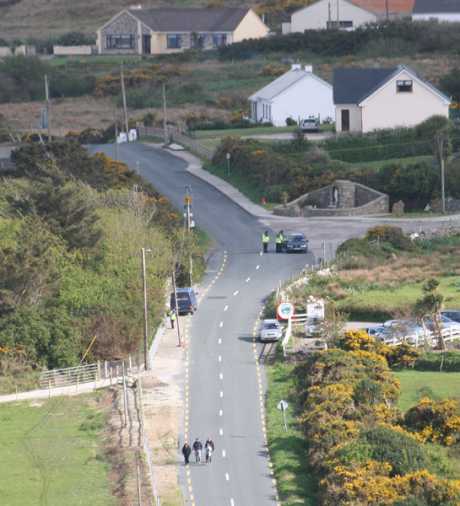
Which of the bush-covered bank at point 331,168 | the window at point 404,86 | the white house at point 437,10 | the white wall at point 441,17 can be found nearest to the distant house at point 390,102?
the window at point 404,86

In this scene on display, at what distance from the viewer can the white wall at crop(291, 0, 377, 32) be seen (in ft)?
559

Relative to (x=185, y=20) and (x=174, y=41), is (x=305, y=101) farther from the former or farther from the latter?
(x=174, y=41)

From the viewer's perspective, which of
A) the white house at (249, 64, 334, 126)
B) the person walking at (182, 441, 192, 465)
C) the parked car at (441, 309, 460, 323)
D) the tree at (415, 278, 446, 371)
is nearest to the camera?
the person walking at (182, 441, 192, 465)

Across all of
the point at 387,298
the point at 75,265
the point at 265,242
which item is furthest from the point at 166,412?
the point at 265,242

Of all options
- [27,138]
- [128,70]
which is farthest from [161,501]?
[128,70]

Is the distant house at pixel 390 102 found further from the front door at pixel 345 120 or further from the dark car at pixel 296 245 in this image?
the dark car at pixel 296 245

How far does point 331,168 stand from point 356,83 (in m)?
13.9

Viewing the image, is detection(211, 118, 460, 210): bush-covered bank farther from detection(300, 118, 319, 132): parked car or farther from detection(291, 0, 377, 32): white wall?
detection(291, 0, 377, 32): white wall

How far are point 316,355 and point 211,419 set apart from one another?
20.5 feet

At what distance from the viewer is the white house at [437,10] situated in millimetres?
163125

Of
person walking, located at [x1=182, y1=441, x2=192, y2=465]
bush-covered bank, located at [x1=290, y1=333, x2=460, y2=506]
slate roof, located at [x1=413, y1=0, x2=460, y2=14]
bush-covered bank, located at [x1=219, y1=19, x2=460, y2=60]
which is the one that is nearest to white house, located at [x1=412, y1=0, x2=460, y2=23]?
slate roof, located at [x1=413, y1=0, x2=460, y2=14]

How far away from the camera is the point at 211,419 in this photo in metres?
61.4

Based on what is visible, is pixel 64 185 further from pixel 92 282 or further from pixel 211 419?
pixel 211 419

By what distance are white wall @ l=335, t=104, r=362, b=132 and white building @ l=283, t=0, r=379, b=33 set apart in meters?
52.7
